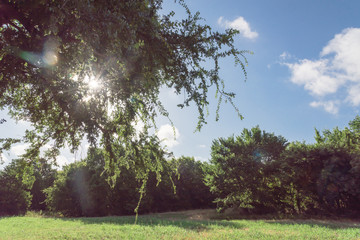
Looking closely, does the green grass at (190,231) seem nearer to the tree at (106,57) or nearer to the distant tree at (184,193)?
the tree at (106,57)

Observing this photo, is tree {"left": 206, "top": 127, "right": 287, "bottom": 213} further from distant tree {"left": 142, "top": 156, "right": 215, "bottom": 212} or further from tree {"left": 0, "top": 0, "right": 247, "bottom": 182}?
tree {"left": 0, "top": 0, "right": 247, "bottom": 182}

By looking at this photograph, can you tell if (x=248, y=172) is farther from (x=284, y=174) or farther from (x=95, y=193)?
(x=95, y=193)

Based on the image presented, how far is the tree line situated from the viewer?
20.8 meters

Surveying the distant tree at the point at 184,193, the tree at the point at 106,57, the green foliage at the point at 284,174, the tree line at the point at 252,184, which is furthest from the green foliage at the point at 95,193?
the tree at the point at 106,57

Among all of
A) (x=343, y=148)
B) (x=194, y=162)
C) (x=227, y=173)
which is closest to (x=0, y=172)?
(x=194, y=162)

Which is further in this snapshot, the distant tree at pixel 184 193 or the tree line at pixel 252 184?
the distant tree at pixel 184 193

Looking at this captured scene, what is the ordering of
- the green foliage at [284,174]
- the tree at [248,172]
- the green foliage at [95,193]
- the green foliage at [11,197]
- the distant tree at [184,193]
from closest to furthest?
the green foliage at [284,174], the tree at [248,172], the green foliage at [95,193], the green foliage at [11,197], the distant tree at [184,193]

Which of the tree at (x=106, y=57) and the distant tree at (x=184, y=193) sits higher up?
the tree at (x=106, y=57)

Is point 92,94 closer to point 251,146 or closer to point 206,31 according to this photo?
point 206,31

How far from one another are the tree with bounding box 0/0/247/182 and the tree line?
11746 mm

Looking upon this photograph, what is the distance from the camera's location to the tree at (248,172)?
76.5 ft

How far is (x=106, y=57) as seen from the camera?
14.3ft

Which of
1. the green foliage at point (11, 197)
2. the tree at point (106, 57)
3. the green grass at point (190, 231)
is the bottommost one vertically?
the green grass at point (190, 231)

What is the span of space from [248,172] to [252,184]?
1251 millimetres
